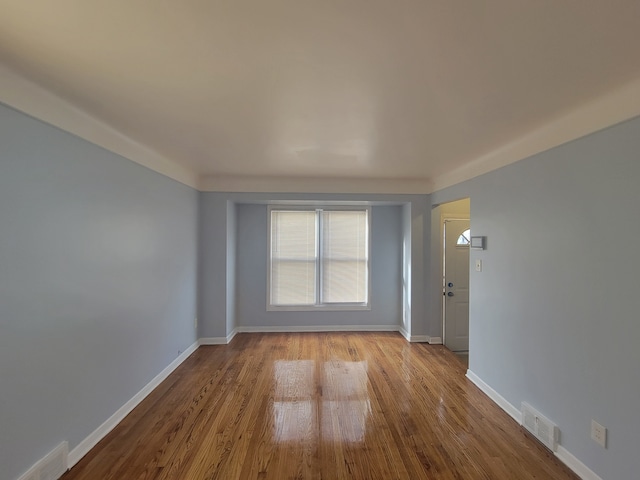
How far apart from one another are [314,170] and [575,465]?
3599mm

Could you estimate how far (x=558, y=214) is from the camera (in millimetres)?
2186

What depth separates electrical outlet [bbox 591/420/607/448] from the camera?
5.94 feet

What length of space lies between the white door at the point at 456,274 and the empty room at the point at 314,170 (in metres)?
0.92

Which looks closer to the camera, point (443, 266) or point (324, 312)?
point (443, 266)

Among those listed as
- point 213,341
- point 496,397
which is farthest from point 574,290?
point 213,341

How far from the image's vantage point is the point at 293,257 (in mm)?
5098

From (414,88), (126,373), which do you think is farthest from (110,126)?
(414,88)

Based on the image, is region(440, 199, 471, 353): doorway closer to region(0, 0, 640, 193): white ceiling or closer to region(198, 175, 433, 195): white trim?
region(198, 175, 433, 195): white trim

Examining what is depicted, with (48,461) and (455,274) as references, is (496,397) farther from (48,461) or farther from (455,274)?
(48,461)

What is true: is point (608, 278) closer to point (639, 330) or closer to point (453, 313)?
point (639, 330)

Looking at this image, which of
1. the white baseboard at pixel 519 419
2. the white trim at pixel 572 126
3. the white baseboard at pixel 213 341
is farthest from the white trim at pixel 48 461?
the white trim at pixel 572 126

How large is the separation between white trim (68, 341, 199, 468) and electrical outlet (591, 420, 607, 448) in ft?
11.4

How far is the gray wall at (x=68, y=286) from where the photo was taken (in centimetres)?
162

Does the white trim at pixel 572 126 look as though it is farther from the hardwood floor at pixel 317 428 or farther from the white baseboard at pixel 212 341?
the white baseboard at pixel 212 341
